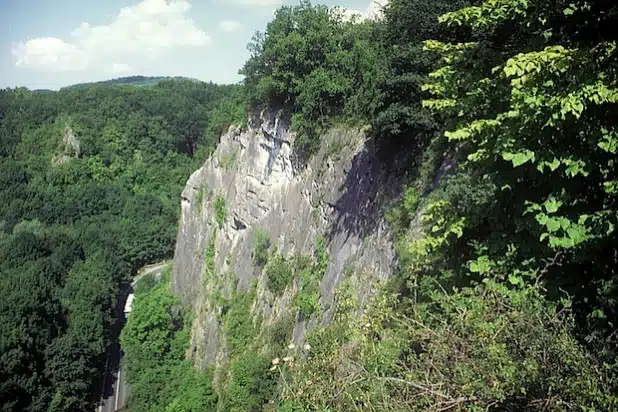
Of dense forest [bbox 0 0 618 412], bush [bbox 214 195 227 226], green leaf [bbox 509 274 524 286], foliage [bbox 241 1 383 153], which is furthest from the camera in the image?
bush [bbox 214 195 227 226]

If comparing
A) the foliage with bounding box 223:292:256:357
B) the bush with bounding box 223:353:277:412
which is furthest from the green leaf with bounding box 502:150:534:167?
the foliage with bounding box 223:292:256:357

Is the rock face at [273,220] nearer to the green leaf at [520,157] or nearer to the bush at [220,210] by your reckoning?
the bush at [220,210]

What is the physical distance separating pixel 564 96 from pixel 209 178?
1343 inches

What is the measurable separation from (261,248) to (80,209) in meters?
48.4

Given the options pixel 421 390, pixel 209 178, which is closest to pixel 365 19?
pixel 209 178

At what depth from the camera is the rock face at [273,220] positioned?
1742 cm

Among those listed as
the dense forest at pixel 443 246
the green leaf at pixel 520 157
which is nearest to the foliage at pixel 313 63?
the dense forest at pixel 443 246

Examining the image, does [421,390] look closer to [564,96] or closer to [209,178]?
[564,96]

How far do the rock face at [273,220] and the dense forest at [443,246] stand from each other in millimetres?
1125

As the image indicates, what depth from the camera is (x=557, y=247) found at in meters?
6.25

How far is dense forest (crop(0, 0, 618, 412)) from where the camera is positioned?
5.26 metres

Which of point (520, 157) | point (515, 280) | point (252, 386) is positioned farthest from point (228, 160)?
point (520, 157)

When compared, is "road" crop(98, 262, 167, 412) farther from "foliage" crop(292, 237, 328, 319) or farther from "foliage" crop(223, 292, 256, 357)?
"foliage" crop(292, 237, 328, 319)

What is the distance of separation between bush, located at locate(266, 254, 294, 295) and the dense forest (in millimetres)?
250
